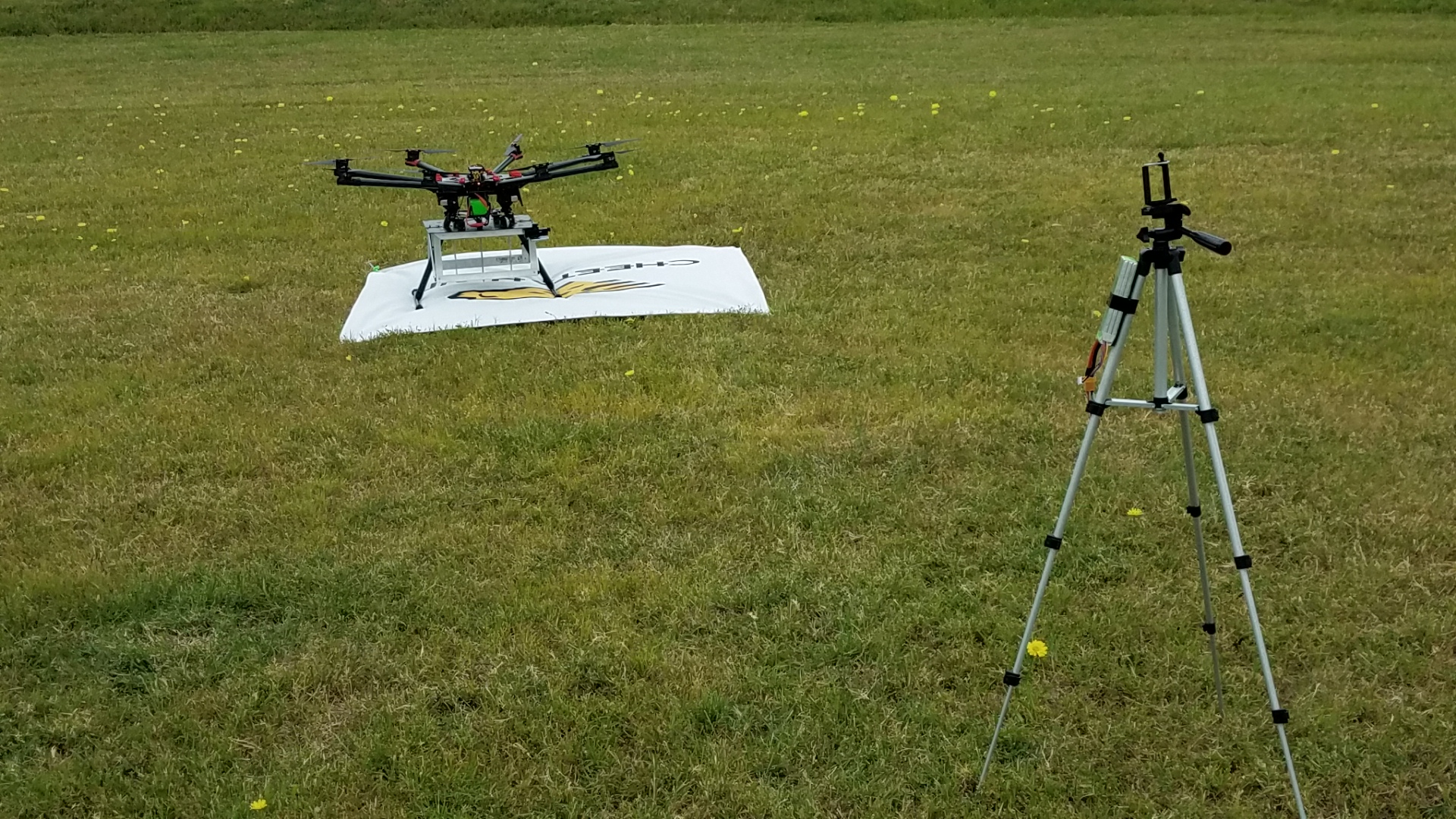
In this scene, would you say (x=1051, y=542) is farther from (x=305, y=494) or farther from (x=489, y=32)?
(x=489, y=32)

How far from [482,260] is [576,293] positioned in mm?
691

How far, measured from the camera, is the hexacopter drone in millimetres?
6965

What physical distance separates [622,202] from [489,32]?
45.9ft

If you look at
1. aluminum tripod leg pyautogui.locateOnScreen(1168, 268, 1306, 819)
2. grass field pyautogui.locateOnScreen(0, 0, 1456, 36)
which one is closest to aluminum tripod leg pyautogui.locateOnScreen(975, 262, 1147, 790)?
aluminum tripod leg pyautogui.locateOnScreen(1168, 268, 1306, 819)

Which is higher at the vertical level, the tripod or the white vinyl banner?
the tripod

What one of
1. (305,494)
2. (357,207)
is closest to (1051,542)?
(305,494)

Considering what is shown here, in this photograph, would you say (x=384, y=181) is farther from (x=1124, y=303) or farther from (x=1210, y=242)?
(x=1210, y=242)

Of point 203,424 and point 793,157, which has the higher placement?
point 793,157

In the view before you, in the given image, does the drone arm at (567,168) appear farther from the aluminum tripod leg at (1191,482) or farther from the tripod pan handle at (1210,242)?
the tripod pan handle at (1210,242)

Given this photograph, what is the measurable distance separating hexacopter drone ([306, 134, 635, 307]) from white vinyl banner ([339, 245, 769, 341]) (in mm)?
126

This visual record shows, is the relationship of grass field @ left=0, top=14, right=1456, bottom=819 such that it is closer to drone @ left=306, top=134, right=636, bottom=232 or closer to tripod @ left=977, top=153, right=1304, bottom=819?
tripod @ left=977, top=153, right=1304, bottom=819

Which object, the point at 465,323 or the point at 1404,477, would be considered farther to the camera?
the point at 465,323

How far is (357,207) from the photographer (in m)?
9.91

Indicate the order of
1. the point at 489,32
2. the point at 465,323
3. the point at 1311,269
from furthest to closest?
the point at 489,32 → the point at 1311,269 → the point at 465,323
